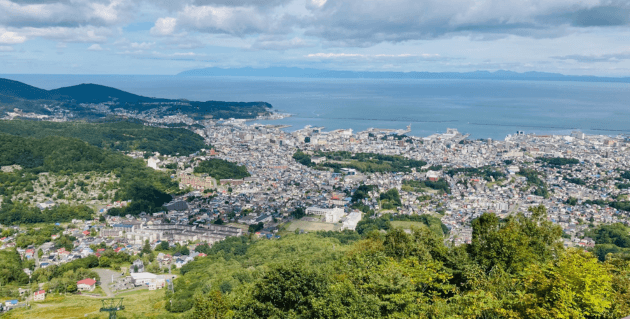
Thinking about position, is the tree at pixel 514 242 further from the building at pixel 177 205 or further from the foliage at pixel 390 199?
the building at pixel 177 205

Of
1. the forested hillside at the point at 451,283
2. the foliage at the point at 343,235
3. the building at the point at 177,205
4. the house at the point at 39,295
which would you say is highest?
the forested hillside at the point at 451,283

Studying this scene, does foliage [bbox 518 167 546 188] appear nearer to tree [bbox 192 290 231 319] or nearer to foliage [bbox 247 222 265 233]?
foliage [bbox 247 222 265 233]

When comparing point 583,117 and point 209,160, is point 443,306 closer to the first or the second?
point 209,160

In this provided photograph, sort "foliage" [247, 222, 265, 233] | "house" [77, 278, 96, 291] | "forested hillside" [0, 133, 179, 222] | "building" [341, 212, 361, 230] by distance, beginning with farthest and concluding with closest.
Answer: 1. "forested hillside" [0, 133, 179, 222]
2. "building" [341, 212, 361, 230]
3. "foliage" [247, 222, 265, 233]
4. "house" [77, 278, 96, 291]

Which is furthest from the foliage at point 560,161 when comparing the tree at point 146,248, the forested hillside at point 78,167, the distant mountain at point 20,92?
the distant mountain at point 20,92

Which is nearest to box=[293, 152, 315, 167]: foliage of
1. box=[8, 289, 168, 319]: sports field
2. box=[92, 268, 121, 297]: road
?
box=[92, 268, 121, 297]: road

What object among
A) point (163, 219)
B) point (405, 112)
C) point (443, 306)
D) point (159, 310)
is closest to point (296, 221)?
point (163, 219)
